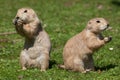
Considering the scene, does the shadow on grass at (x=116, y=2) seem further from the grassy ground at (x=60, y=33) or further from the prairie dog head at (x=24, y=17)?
the prairie dog head at (x=24, y=17)

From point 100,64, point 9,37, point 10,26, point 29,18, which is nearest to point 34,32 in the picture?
point 29,18

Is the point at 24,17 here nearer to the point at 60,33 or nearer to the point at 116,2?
the point at 60,33

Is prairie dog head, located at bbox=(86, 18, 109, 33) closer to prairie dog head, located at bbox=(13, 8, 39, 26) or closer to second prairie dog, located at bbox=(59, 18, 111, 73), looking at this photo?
second prairie dog, located at bbox=(59, 18, 111, 73)

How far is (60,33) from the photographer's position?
15.3 meters

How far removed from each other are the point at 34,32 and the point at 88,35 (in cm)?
129

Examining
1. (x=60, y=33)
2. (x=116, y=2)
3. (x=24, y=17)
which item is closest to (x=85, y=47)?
(x=24, y=17)

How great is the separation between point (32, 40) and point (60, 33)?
16.5 feet

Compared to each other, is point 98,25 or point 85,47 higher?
point 98,25

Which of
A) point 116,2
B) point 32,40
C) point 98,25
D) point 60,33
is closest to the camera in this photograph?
point 98,25

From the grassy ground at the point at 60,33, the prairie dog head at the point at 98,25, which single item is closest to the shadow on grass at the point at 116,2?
the grassy ground at the point at 60,33

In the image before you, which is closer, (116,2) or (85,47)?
(85,47)

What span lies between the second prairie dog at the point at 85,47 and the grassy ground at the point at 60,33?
22 centimetres

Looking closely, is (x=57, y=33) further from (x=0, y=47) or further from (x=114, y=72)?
(x=114, y=72)

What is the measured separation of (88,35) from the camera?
32.9ft
